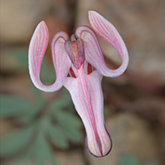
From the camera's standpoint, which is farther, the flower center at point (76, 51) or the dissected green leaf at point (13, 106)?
→ the dissected green leaf at point (13, 106)

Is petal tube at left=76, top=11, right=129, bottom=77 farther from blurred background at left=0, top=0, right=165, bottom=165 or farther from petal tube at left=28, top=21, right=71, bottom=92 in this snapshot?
blurred background at left=0, top=0, right=165, bottom=165

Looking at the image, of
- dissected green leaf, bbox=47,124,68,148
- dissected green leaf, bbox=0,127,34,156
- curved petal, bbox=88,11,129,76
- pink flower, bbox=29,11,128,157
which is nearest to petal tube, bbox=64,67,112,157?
pink flower, bbox=29,11,128,157

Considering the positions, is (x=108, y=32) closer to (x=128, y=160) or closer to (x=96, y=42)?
(x=96, y=42)

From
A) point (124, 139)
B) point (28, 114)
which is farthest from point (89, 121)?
point (124, 139)

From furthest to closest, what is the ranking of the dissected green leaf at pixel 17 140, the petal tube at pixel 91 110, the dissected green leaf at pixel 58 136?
the dissected green leaf at pixel 17 140, the dissected green leaf at pixel 58 136, the petal tube at pixel 91 110

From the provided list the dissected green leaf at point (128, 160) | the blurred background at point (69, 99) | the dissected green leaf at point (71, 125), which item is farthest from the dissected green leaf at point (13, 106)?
the dissected green leaf at point (128, 160)

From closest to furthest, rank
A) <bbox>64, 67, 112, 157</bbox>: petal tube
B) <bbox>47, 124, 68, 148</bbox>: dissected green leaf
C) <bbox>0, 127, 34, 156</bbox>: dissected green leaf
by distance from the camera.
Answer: <bbox>64, 67, 112, 157</bbox>: petal tube, <bbox>47, 124, 68, 148</bbox>: dissected green leaf, <bbox>0, 127, 34, 156</bbox>: dissected green leaf

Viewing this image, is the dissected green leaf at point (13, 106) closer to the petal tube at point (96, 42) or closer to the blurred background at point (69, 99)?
the blurred background at point (69, 99)
